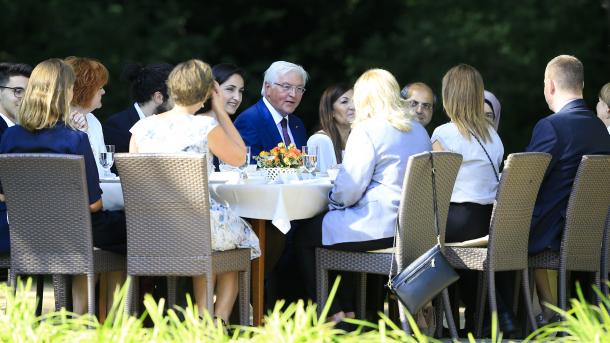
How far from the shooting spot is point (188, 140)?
5.38 metres

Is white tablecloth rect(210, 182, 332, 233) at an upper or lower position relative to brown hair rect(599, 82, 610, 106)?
lower

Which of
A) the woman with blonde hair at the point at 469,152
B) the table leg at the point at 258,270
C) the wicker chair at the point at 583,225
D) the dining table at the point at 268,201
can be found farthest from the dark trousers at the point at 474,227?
the table leg at the point at 258,270

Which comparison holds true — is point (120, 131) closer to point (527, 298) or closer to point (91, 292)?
point (91, 292)

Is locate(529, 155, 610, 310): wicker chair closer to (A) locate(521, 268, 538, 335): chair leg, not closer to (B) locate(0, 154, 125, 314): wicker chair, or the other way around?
(A) locate(521, 268, 538, 335): chair leg

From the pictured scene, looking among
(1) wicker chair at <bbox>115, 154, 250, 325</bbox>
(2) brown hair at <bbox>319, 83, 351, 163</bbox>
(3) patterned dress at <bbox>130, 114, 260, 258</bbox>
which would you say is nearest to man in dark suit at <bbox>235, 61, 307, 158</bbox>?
(2) brown hair at <bbox>319, 83, 351, 163</bbox>

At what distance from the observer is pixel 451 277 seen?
5.05 metres

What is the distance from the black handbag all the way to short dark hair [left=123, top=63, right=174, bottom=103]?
2.67 metres

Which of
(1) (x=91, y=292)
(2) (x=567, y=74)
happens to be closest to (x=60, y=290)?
(1) (x=91, y=292)

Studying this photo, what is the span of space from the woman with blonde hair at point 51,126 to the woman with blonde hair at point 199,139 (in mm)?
327

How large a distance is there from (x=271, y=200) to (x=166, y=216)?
1.83 feet

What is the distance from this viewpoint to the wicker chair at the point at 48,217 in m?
5.08

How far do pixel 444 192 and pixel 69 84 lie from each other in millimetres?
1800

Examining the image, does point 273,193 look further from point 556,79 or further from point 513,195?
point 556,79

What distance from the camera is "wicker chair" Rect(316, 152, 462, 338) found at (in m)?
5.28
